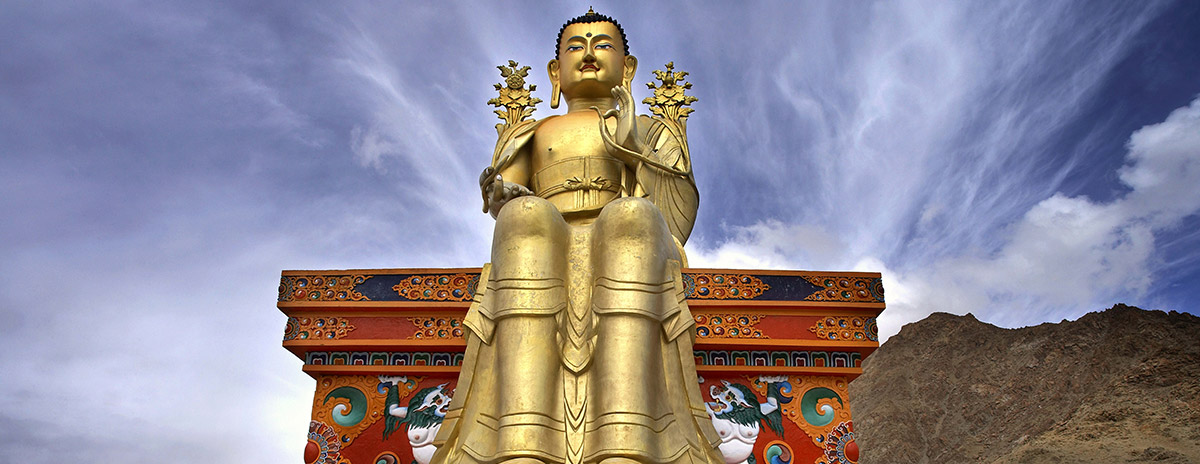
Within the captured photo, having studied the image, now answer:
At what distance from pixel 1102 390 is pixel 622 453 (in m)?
18.6

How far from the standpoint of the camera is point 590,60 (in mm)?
5754

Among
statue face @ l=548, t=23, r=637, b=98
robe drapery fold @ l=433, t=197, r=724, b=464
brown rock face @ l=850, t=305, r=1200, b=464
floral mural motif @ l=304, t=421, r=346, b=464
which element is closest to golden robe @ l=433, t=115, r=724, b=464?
robe drapery fold @ l=433, t=197, r=724, b=464

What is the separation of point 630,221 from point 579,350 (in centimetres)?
61

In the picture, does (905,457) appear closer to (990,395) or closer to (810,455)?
(990,395)

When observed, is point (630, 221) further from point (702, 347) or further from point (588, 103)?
point (588, 103)

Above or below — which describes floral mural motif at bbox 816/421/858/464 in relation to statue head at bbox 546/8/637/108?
below

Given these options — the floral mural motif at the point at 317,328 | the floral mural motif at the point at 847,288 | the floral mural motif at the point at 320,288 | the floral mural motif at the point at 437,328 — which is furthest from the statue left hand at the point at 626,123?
the floral mural motif at the point at 317,328

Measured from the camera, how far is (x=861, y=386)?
22031mm

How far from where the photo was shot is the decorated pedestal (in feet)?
16.7

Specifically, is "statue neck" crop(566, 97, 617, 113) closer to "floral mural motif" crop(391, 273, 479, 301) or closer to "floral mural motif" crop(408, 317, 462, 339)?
"floral mural motif" crop(391, 273, 479, 301)

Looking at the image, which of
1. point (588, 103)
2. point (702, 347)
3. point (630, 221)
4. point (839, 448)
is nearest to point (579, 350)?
point (630, 221)

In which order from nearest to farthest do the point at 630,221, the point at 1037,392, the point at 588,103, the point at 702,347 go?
1. the point at 630,221
2. the point at 702,347
3. the point at 588,103
4. the point at 1037,392

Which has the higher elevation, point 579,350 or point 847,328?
point 847,328

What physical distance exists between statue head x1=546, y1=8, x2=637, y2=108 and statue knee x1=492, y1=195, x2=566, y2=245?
172 cm
